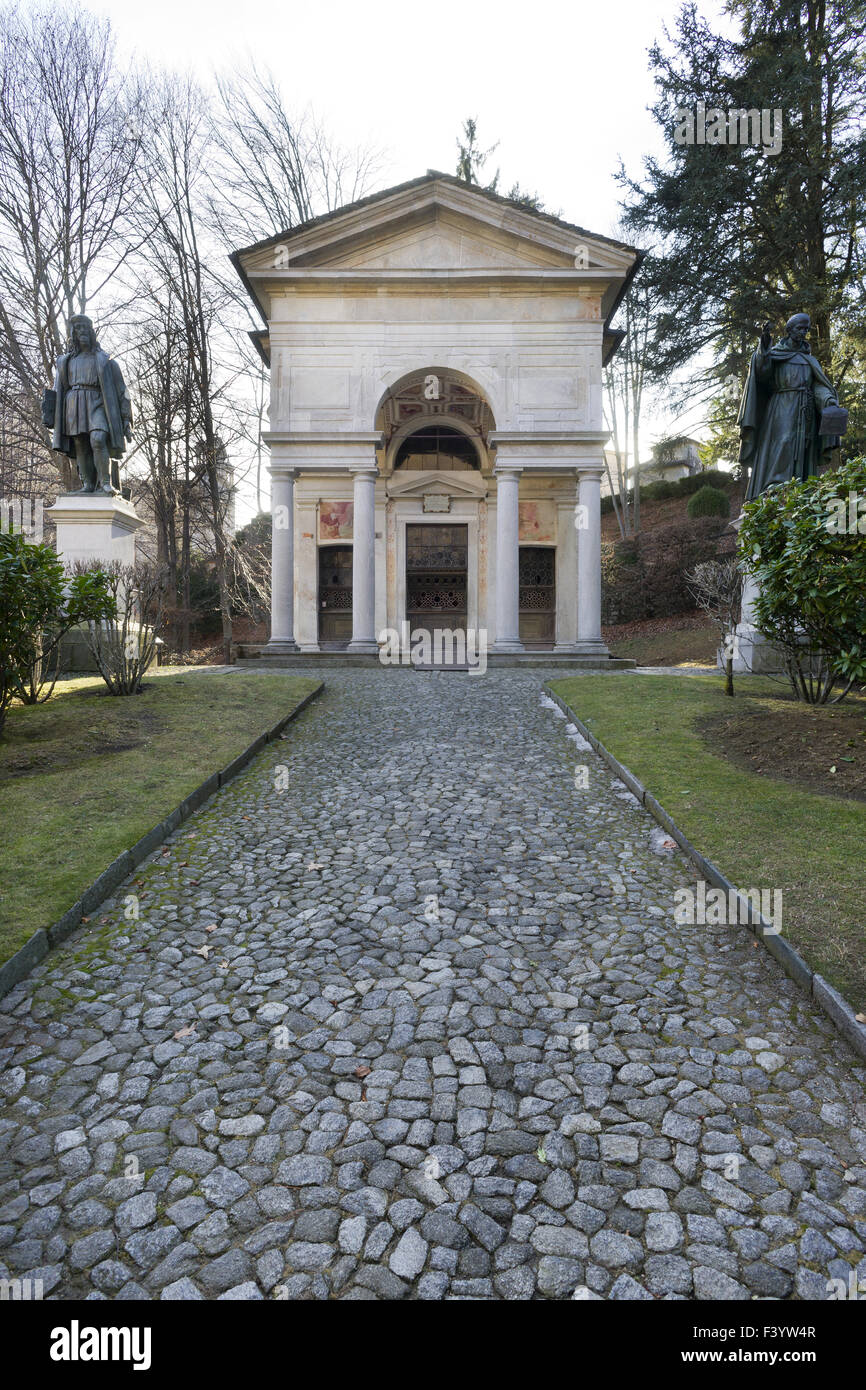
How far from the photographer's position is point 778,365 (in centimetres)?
1071

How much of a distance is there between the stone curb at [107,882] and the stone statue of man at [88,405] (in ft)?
23.1

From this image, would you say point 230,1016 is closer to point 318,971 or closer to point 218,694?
point 318,971

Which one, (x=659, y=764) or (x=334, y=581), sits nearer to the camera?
(x=659, y=764)

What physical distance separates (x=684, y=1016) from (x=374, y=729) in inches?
232

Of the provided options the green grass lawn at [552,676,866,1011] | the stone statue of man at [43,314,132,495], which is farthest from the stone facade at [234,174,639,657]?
the green grass lawn at [552,676,866,1011]

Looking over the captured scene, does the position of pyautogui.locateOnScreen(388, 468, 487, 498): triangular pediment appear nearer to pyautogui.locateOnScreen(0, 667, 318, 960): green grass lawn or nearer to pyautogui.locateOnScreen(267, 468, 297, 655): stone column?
pyautogui.locateOnScreen(267, 468, 297, 655): stone column

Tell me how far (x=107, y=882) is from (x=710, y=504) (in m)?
28.9

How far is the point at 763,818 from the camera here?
4938 mm

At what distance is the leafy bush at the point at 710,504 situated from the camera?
1123 inches

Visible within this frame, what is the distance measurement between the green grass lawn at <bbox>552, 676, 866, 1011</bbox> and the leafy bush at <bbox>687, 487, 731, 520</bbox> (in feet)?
71.3

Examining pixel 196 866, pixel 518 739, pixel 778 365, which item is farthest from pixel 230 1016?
pixel 778 365

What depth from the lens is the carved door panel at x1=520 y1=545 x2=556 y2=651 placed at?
794 inches

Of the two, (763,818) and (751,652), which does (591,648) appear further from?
(763,818)

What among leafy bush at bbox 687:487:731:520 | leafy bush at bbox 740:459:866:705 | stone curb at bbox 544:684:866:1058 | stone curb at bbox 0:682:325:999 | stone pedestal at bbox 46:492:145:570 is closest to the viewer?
stone curb at bbox 544:684:866:1058
